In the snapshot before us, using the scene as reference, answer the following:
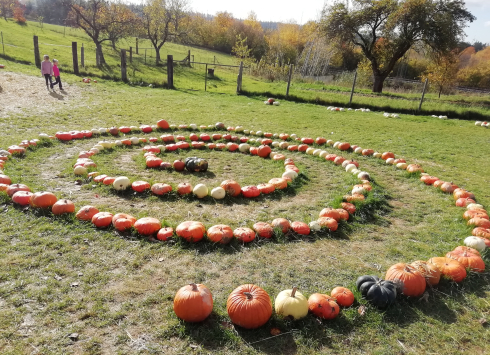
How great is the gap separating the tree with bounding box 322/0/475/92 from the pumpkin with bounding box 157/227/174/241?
29.3m

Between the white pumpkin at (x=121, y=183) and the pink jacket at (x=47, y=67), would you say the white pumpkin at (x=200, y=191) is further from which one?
the pink jacket at (x=47, y=67)

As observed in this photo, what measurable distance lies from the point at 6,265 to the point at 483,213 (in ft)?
26.0

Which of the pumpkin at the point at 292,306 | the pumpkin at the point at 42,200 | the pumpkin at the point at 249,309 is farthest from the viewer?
the pumpkin at the point at 42,200

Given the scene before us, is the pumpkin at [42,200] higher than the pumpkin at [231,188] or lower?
lower

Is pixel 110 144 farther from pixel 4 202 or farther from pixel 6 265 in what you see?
pixel 6 265

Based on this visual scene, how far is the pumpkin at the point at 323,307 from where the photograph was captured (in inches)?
146

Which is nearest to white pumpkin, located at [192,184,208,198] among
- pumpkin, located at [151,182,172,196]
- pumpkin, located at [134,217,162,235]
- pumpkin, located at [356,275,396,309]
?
pumpkin, located at [151,182,172,196]

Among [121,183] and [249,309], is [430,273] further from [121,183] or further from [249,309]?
[121,183]

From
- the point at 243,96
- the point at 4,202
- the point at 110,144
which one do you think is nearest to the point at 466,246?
the point at 4,202

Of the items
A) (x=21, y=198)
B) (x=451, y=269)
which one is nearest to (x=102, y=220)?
(x=21, y=198)

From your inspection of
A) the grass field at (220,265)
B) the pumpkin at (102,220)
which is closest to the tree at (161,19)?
the grass field at (220,265)

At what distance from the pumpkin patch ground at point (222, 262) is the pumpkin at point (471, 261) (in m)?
0.10

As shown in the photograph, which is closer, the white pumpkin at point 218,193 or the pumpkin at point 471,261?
the pumpkin at point 471,261

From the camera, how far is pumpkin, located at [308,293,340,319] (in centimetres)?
370
